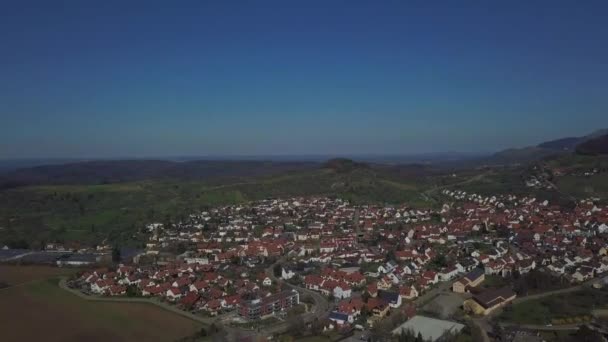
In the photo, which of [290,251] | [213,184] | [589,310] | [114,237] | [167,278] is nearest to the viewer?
[589,310]

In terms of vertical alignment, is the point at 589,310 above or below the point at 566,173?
below

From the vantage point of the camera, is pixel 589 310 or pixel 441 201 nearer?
pixel 589 310

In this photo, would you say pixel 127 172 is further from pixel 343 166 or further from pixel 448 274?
pixel 448 274

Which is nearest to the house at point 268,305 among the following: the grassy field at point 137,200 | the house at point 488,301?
the house at point 488,301

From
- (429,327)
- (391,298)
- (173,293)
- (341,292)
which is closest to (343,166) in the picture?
(341,292)

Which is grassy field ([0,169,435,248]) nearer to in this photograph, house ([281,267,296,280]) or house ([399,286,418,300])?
house ([281,267,296,280])

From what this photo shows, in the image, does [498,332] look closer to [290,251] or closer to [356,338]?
[356,338]

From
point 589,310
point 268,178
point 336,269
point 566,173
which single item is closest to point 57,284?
point 336,269
